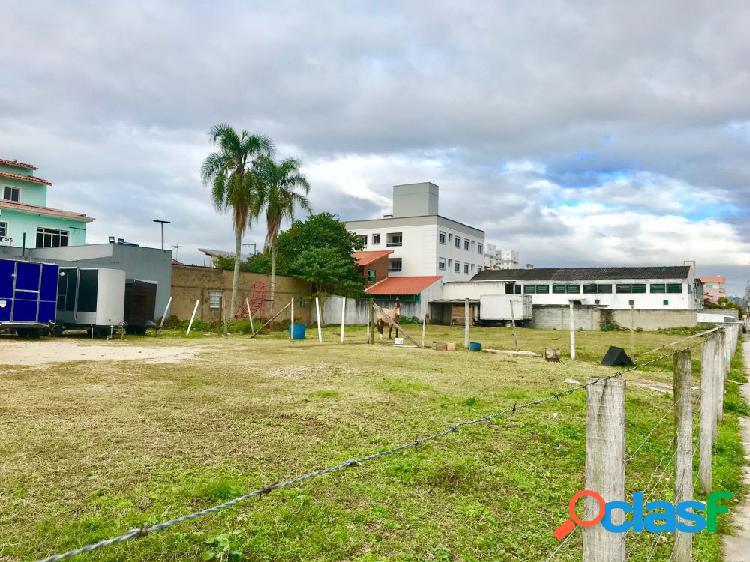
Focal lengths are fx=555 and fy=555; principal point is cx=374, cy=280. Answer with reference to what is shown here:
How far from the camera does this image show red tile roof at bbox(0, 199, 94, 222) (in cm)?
4131

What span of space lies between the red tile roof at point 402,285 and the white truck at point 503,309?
22.9 ft

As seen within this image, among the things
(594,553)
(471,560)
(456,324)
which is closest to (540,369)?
(471,560)

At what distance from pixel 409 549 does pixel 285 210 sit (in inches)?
1402

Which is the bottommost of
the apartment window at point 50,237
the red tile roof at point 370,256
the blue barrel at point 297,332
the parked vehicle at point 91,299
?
the blue barrel at point 297,332

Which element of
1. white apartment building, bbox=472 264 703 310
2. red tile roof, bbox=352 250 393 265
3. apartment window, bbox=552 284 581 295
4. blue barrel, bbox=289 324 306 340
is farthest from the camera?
apartment window, bbox=552 284 581 295

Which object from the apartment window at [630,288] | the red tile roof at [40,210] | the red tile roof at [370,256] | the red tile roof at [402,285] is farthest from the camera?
the red tile roof at [370,256]

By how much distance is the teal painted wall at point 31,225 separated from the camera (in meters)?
41.6

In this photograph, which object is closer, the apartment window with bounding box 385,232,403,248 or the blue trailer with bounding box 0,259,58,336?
the blue trailer with bounding box 0,259,58,336

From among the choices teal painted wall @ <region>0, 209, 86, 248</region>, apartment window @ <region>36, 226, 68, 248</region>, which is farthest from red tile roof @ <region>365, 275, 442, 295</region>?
apartment window @ <region>36, 226, 68, 248</region>

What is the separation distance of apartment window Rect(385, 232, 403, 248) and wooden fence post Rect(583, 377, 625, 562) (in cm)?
6501

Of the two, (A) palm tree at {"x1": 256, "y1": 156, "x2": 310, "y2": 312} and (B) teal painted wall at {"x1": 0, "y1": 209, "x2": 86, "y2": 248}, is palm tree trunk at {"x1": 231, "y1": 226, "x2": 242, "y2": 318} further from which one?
(B) teal painted wall at {"x1": 0, "y1": 209, "x2": 86, "y2": 248}

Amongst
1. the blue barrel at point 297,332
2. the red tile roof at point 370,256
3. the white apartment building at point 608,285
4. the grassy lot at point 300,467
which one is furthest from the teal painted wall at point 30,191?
the white apartment building at point 608,285

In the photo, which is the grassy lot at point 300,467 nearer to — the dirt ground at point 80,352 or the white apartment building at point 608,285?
the dirt ground at point 80,352

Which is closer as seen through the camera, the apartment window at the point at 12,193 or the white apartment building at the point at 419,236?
the apartment window at the point at 12,193
